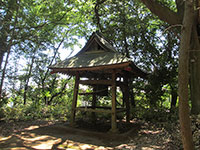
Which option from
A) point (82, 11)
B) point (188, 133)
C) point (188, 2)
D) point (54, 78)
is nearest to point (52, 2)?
point (82, 11)

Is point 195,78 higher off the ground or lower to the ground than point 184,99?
higher

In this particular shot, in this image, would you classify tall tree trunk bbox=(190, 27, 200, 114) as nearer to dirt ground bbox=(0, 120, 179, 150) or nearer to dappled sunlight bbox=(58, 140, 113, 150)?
dirt ground bbox=(0, 120, 179, 150)

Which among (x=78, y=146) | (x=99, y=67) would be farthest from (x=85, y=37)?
(x=78, y=146)

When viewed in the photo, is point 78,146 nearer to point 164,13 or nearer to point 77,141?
point 77,141

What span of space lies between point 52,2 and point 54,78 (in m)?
7.65

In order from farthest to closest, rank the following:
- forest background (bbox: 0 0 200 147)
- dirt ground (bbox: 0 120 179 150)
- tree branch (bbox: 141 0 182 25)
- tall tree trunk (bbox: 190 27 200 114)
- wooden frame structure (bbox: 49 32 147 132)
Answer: forest background (bbox: 0 0 200 147) → tree branch (bbox: 141 0 182 25) → wooden frame structure (bbox: 49 32 147 132) → tall tree trunk (bbox: 190 27 200 114) → dirt ground (bbox: 0 120 179 150)

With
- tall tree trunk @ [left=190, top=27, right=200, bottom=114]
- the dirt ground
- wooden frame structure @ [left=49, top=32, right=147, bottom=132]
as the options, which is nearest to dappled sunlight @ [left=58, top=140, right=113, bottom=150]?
the dirt ground

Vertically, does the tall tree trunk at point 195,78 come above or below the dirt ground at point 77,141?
above

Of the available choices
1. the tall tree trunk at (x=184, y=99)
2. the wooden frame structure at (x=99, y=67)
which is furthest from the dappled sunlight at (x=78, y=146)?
the tall tree trunk at (x=184, y=99)

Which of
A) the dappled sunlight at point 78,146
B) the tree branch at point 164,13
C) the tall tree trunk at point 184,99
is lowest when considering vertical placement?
the dappled sunlight at point 78,146

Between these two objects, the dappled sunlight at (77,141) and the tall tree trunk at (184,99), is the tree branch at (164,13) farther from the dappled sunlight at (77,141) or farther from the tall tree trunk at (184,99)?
the dappled sunlight at (77,141)

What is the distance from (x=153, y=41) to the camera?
11914 millimetres

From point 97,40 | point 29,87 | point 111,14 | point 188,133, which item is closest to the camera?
point 188,133

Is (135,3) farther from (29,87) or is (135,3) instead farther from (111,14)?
(29,87)
